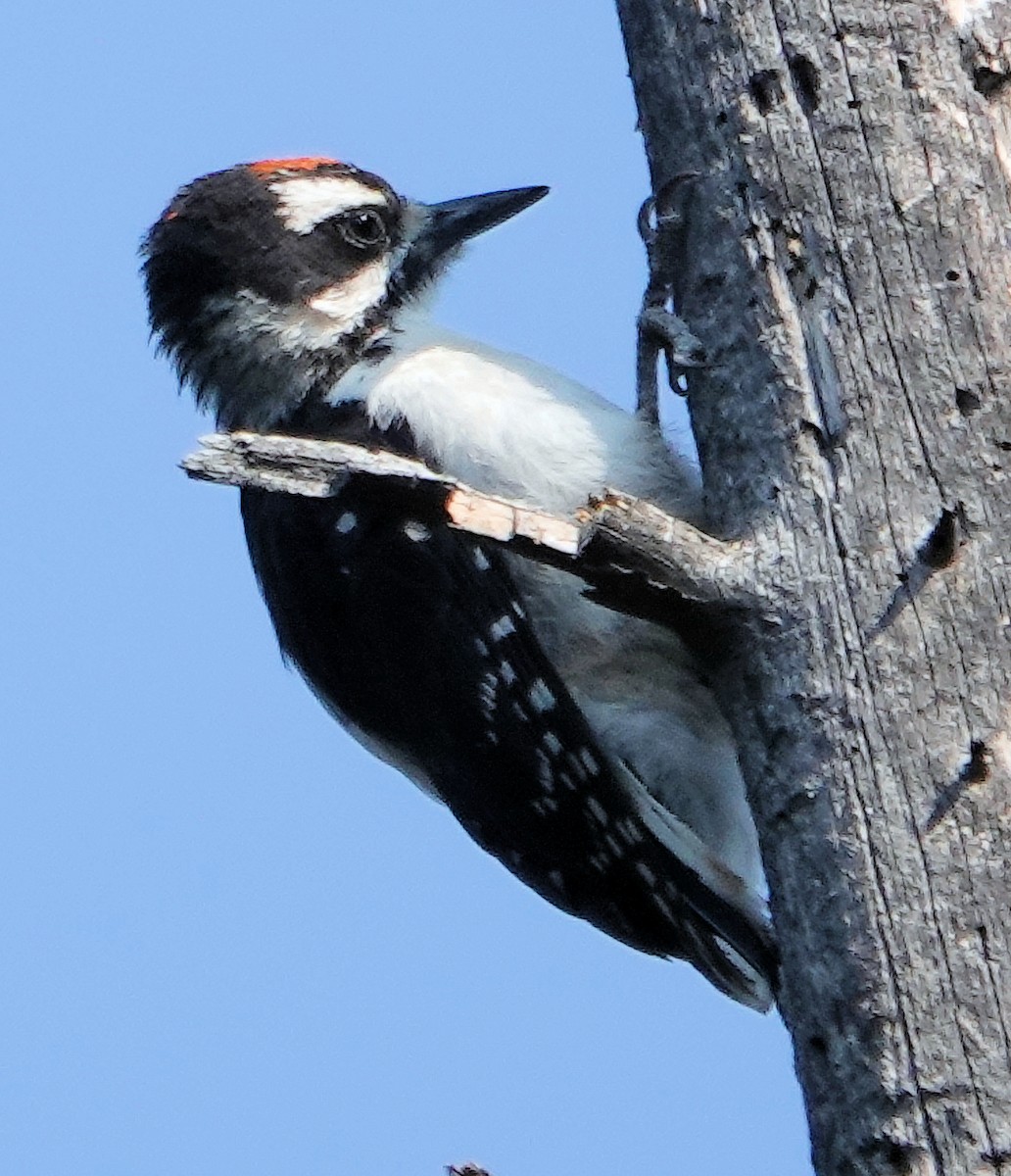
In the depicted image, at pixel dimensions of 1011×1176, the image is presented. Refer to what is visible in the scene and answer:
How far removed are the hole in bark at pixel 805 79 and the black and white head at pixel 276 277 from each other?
1.44 metres

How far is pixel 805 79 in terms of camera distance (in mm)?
2682

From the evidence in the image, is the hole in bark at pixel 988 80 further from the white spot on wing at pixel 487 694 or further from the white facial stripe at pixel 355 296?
the white facial stripe at pixel 355 296

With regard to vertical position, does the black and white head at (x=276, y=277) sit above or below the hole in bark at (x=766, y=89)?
above

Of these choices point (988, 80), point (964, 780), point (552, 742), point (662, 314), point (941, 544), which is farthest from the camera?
point (552, 742)

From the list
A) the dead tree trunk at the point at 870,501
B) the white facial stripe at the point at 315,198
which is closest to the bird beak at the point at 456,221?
the white facial stripe at the point at 315,198

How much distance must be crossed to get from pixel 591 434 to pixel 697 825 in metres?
0.84

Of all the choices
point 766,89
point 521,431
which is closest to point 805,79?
point 766,89

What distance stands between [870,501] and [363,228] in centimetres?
215

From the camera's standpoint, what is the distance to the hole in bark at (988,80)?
262 cm

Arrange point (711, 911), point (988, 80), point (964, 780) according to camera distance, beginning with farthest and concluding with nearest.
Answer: point (711, 911) → point (988, 80) → point (964, 780)

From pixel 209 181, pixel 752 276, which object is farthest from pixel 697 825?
pixel 209 181

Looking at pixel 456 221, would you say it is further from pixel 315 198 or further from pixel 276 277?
pixel 276 277

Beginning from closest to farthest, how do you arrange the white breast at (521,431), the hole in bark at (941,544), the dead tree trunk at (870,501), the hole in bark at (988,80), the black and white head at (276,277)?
the dead tree trunk at (870,501), the hole in bark at (941,544), the hole in bark at (988,80), the white breast at (521,431), the black and white head at (276,277)

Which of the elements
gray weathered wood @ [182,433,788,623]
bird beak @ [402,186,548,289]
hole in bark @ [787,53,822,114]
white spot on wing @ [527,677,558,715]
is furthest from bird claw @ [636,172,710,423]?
bird beak @ [402,186,548,289]
